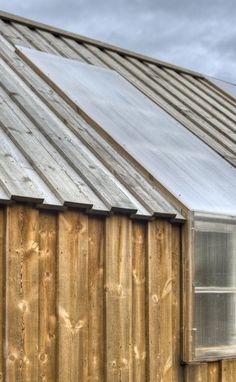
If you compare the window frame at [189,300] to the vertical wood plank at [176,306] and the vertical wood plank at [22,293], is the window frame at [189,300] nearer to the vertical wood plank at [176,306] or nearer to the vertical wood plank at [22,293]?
the vertical wood plank at [176,306]

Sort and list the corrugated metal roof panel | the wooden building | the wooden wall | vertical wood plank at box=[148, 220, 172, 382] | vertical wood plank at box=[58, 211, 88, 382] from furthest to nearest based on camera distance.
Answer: vertical wood plank at box=[148, 220, 172, 382] < the corrugated metal roof panel < vertical wood plank at box=[58, 211, 88, 382] < the wooden building < the wooden wall

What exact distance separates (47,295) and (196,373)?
2.48m

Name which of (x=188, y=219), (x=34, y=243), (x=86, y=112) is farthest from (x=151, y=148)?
(x=34, y=243)

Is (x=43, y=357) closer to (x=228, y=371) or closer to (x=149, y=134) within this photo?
(x=228, y=371)

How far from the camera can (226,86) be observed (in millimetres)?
16078

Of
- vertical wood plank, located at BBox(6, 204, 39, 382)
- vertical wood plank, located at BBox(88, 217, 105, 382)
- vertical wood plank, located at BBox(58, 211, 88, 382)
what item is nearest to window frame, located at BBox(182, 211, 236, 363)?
vertical wood plank, located at BBox(88, 217, 105, 382)

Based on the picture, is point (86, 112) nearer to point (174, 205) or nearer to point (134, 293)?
point (174, 205)

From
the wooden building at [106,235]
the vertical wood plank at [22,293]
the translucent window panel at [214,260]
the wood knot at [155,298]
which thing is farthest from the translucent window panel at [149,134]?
the vertical wood plank at [22,293]

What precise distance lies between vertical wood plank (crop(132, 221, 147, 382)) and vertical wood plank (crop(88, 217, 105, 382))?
1.58 ft

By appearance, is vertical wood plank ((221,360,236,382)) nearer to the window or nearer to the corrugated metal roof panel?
the window

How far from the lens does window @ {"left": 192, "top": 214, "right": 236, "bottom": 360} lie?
8.69 meters

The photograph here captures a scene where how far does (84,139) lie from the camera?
924 centimetres

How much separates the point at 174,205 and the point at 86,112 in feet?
6.65

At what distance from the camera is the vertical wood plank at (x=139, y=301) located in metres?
8.02
